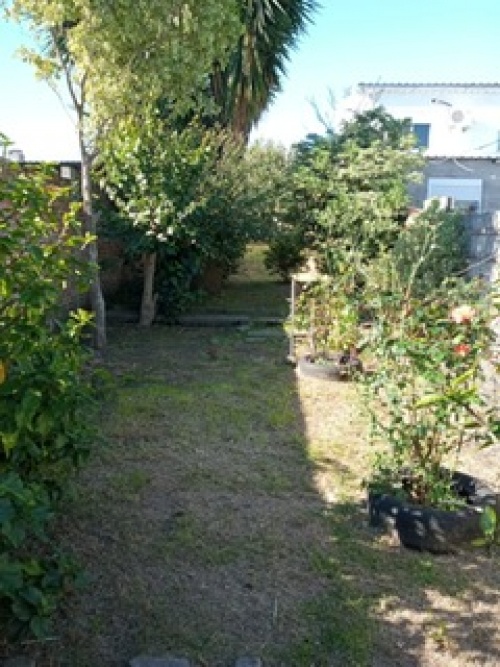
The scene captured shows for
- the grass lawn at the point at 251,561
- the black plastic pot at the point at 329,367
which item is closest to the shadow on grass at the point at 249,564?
the grass lawn at the point at 251,561

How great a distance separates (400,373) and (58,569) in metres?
1.85

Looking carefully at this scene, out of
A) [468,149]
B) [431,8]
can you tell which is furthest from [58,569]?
[468,149]

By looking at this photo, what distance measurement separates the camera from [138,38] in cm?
565

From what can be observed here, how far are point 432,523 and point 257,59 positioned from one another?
1000cm

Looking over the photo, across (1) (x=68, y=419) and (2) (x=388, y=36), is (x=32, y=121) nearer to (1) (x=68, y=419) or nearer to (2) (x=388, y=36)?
(1) (x=68, y=419)

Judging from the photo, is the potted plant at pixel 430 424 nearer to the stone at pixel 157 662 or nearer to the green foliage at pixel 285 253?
the stone at pixel 157 662

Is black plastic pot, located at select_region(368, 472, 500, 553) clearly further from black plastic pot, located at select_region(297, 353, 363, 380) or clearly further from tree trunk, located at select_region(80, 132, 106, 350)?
tree trunk, located at select_region(80, 132, 106, 350)

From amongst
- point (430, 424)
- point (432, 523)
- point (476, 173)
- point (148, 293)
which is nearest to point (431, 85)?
point (476, 173)

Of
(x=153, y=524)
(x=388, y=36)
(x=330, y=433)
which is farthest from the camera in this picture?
(x=388, y=36)

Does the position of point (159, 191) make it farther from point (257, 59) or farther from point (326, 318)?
point (257, 59)

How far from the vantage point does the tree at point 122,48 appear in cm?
548

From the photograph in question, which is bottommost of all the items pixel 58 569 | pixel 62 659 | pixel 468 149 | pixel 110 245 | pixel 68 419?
pixel 62 659

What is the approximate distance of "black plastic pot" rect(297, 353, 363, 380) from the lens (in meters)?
5.71

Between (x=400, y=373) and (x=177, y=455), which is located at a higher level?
(x=400, y=373)
